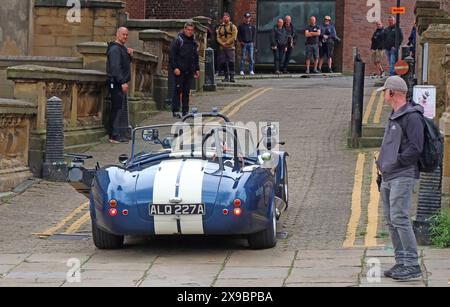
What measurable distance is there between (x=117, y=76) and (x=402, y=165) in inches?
435

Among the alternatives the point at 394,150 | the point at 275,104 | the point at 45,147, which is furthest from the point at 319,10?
the point at 394,150

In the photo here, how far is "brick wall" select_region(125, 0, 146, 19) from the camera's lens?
41.6m

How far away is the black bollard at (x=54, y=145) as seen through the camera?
56.4 ft

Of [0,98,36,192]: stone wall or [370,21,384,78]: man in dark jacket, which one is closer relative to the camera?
[0,98,36,192]: stone wall

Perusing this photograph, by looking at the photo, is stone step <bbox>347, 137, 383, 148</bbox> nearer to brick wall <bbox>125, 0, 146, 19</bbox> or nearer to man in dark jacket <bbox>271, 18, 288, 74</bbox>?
man in dark jacket <bbox>271, 18, 288, 74</bbox>

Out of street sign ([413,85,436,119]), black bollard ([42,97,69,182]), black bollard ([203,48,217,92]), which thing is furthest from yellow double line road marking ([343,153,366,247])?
black bollard ([203,48,217,92])

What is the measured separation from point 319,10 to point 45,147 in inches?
997

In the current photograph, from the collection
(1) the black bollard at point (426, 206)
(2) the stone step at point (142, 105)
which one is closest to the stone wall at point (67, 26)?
(2) the stone step at point (142, 105)

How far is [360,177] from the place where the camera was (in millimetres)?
16562

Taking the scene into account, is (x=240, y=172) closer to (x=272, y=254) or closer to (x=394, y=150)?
(x=272, y=254)

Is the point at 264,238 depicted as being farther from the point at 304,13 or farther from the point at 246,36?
the point at 304,13

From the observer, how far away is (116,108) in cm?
2048

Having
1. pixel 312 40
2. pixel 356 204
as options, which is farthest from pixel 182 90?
pixel 312 40

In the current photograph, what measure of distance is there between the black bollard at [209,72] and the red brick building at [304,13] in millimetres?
12352
